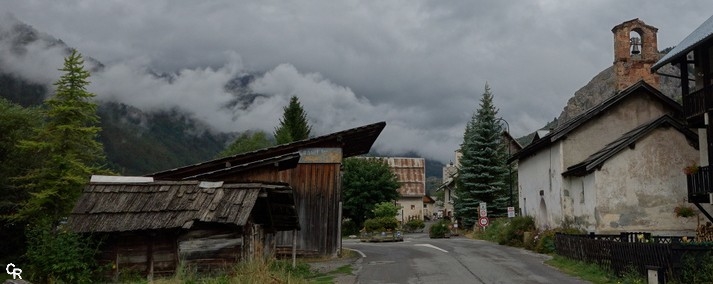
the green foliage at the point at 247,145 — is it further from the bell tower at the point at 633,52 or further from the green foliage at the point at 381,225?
the bell tower at the point at 633,52

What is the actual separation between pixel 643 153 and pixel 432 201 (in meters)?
88.2

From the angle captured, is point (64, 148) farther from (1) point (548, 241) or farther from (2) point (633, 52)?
(2) point (633, 52)

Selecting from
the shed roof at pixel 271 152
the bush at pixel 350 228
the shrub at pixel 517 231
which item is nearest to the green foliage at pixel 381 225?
the bush at pixel 350 228

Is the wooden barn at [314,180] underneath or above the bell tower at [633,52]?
underneath

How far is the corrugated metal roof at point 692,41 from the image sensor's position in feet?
72.7

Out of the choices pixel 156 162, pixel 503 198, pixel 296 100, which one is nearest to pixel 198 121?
pixel 156 162

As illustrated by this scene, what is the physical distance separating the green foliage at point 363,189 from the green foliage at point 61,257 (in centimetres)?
4543

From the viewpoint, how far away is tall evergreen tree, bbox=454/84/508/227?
49.5 meters

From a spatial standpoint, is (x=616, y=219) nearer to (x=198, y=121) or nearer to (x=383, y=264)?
(x=383, y=264)

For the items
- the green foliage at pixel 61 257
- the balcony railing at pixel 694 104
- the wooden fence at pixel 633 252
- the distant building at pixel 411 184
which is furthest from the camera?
the distant building at pixel 411 184

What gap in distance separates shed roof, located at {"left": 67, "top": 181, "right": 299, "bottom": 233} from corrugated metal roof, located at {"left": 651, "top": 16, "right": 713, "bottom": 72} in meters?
16.0

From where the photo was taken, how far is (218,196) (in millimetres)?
17031

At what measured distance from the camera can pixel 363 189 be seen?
204ft

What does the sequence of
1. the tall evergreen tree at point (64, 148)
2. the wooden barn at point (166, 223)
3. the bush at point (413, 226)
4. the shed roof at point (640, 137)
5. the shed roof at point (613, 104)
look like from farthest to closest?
the bush at point (413, 226), the tall evergreen tree at point (64, 148), the shed roof at point (613, 104), the shed roof at point (640, 137), the wooden barn at point (166, 223)
